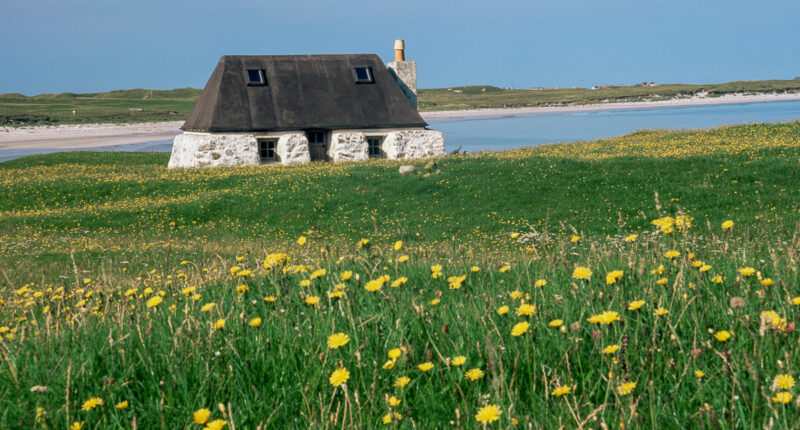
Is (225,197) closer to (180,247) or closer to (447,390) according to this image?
(180,247)

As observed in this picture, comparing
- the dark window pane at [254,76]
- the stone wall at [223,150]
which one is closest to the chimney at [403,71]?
the dark window pane at [254,76]

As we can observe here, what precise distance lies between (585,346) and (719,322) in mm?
913

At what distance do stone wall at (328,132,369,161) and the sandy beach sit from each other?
4388 centimetres

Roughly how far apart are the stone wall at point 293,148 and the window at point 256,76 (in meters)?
4.13

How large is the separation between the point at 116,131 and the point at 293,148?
2899 inches

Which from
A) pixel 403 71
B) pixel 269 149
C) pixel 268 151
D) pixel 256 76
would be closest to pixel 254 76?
pixel 256 76

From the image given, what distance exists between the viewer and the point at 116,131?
321ft

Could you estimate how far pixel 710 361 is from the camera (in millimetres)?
3488

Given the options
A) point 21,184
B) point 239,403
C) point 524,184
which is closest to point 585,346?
point 239,403

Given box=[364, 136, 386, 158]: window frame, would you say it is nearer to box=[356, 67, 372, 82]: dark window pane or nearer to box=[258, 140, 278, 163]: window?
box=[356, 67, 372, 82]: dark window pane

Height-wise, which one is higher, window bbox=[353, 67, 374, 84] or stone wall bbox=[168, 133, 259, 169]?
window bbox=[353, 67, 374, 84]

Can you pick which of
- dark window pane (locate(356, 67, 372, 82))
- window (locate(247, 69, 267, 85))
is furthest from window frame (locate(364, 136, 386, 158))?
window (locate(247, 69, 267, 85))

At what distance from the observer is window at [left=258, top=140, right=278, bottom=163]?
36.9m

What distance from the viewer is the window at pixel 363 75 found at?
39.4 metres
